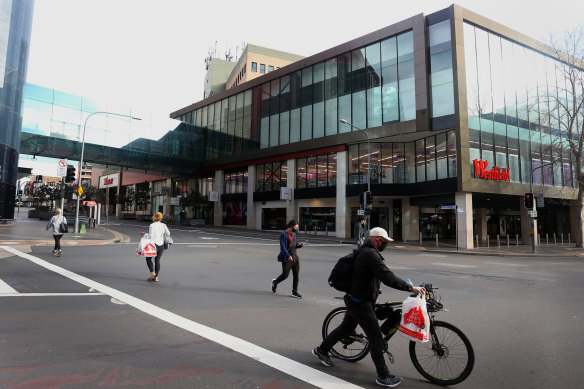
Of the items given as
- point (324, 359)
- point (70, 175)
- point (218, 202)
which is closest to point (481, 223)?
point (218, 202)

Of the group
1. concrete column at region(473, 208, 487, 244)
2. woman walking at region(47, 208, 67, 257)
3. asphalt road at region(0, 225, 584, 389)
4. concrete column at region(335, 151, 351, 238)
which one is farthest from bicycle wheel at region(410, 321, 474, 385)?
concrete column at region(473, 208, 487, 244)

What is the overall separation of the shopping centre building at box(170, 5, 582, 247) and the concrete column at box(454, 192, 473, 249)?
7 centimetres

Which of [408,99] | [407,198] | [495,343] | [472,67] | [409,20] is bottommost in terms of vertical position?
[495,343]

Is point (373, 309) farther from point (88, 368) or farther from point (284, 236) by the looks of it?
point (284, 236)

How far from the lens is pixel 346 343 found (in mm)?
4305

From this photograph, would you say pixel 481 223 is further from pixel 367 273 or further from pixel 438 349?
pixel 367 273

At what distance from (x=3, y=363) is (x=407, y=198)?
31789mm

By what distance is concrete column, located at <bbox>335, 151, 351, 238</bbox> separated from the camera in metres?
32.6

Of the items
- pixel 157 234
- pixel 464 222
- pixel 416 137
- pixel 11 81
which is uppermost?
pixel 11 81

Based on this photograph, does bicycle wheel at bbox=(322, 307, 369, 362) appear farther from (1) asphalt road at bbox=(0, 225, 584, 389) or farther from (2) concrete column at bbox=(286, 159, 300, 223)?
(2) concrete column at bbox=(286, 159, 300, 223)

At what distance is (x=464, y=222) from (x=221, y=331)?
24.5 m

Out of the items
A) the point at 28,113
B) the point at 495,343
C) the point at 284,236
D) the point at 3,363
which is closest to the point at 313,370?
the point at 495,343

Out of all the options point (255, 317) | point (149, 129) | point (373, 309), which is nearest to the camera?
point (373, 309)

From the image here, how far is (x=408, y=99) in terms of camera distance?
96.4ft
